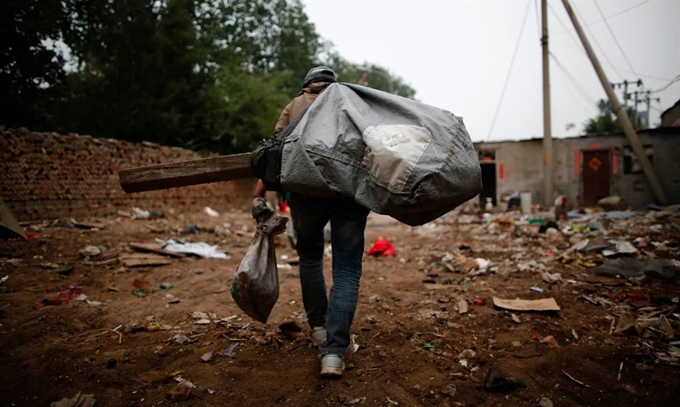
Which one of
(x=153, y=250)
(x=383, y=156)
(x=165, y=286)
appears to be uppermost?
(x=383, y=156)

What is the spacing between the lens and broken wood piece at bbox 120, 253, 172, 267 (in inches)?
166

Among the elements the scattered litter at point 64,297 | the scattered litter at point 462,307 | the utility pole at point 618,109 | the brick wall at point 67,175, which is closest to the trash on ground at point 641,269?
the scattered litter at point 462,307

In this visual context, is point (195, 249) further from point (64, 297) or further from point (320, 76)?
point (320, 76)

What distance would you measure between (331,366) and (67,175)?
8528 millimetres

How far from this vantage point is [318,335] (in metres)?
2.08

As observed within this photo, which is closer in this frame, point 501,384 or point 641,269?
point 501,384

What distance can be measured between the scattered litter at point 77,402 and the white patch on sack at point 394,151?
149cm

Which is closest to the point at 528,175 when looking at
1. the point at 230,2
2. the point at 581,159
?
the point at 581,159

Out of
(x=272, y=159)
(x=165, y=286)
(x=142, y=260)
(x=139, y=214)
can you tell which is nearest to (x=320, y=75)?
(x=272, y=159)

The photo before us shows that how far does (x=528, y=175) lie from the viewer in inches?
574

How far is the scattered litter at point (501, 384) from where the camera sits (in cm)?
163

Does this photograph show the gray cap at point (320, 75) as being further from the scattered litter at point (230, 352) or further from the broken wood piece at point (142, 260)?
the broken wood piece at point (142, 260)

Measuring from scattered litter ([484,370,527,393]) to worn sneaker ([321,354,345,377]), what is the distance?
65cm

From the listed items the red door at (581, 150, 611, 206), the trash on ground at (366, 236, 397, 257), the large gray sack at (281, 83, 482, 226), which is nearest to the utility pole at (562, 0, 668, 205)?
the red door at (581, 150, 611, 206)
